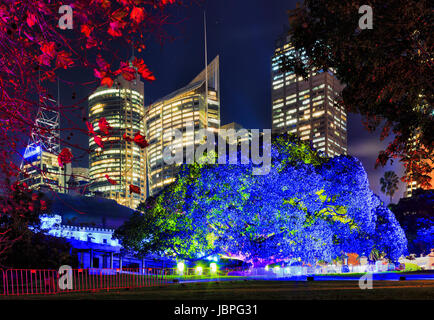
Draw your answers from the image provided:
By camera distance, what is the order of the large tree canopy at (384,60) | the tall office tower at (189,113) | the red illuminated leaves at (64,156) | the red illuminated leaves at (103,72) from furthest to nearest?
the tall office tower at (189,113) < the large tree canopy at (384,60) < the red illuminated leaves at (64,156) < the red illuminated leaves at (103,72)

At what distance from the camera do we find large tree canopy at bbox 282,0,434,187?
29.9 ft

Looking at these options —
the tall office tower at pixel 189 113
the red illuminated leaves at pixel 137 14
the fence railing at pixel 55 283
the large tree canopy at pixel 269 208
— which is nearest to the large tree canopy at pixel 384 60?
the red illuminated leaves at pixel 137 14

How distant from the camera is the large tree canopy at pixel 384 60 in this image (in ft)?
29.9

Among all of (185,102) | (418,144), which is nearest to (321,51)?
(418,144)

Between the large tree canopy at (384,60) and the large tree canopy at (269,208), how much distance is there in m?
18.2

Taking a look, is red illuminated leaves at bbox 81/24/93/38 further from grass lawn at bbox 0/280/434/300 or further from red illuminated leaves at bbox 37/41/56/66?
grass lawn at bbox 0/280/434/300

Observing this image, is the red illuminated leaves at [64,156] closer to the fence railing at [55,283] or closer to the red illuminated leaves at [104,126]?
the red illuminated leaves at [104,126]

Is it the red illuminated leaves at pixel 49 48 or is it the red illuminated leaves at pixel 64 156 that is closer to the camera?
the red illuminated leaves at pixel 49 48

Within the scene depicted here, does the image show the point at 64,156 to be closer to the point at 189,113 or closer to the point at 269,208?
the point at 269,208

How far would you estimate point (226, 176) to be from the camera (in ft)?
97.6
